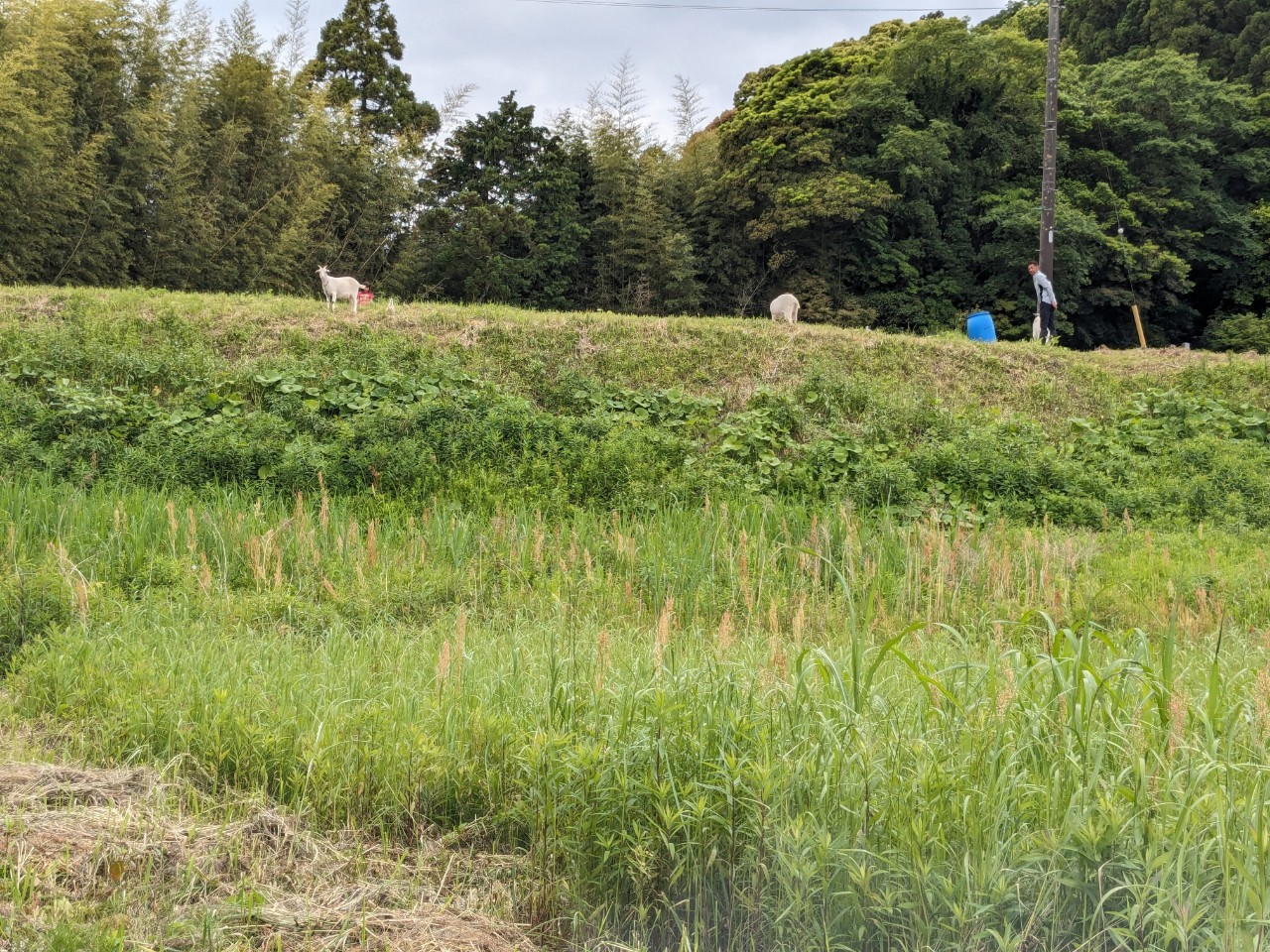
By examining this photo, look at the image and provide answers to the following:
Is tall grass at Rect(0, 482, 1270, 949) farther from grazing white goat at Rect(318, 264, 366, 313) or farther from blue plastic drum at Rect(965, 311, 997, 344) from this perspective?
blue plastic drum at Rect(965, 311, 997, 344)

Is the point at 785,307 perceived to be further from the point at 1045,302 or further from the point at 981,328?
the point at 1045,302

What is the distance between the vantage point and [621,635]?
4.85 m

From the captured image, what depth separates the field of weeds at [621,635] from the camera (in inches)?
91.1

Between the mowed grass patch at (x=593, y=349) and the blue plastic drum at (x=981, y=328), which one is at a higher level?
the blue plastic drum at (x=981, y=328)

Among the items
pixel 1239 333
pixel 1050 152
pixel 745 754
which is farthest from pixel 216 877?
pixel 1239 333

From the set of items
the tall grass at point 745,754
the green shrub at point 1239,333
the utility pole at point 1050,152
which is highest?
the utility pole at point 1050,152

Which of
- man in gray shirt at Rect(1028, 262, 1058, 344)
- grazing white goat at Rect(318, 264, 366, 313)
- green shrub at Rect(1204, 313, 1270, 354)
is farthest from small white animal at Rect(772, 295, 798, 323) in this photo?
green shrub at Rect(1204, 313, 1270, 354)

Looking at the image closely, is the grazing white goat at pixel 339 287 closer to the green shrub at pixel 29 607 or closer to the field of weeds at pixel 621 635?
the field of weeds at pixel 621 635

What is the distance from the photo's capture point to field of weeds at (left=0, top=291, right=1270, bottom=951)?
2.31 m

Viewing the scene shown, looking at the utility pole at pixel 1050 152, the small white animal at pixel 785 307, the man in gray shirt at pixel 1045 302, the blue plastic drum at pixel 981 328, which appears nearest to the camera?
the blue plastic drum at pixel 981 328

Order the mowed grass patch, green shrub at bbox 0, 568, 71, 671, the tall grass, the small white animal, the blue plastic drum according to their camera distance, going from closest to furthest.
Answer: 1. the tall grass
2. green shrub at bbox 0, 568, 71, 671
3. the mowed grass patch
4. the blue plastic drum
5. the small white animal

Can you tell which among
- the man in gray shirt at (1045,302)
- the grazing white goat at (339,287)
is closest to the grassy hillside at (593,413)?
the grazing white goat at (339,287)

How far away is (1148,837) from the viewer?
7.44 ft

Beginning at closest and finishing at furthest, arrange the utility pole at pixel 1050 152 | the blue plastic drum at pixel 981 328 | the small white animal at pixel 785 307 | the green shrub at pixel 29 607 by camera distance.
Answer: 1. the green shrub at pixel 29 607
2. the blue plastic drum at pixel 981 328
3. the small white animal at pixel 785 307
4. the utility pole at pixel 1050 152
